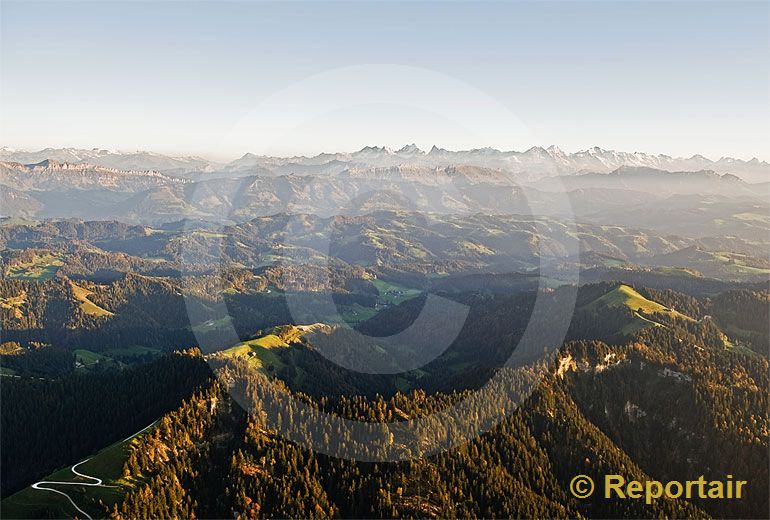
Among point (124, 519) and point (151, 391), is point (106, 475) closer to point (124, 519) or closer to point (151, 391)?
point (124, 519)

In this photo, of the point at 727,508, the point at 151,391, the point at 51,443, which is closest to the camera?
the point at 727,508

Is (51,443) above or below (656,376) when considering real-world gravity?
below

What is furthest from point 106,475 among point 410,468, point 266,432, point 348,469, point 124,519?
point 410,468

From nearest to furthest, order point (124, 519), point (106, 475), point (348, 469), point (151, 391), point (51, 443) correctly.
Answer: point (124, 519) < point (106, 475) < point (348, 469) < point (51, 443) < point (151, 391)

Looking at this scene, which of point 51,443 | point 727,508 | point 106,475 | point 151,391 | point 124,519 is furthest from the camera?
point 151,391

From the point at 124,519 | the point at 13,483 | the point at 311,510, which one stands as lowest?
the point at 13,483

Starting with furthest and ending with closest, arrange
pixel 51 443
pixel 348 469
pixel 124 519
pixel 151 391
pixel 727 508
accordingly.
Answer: pixel 151 391 → pixel 51 443 → pixel 727 508 → pixel 348 469 → pixel 124 519

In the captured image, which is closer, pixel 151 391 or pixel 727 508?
Answer: pixel 727 508

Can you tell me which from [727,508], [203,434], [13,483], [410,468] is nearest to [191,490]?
[203,434]

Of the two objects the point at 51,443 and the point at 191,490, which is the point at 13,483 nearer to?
the point at 51,443
